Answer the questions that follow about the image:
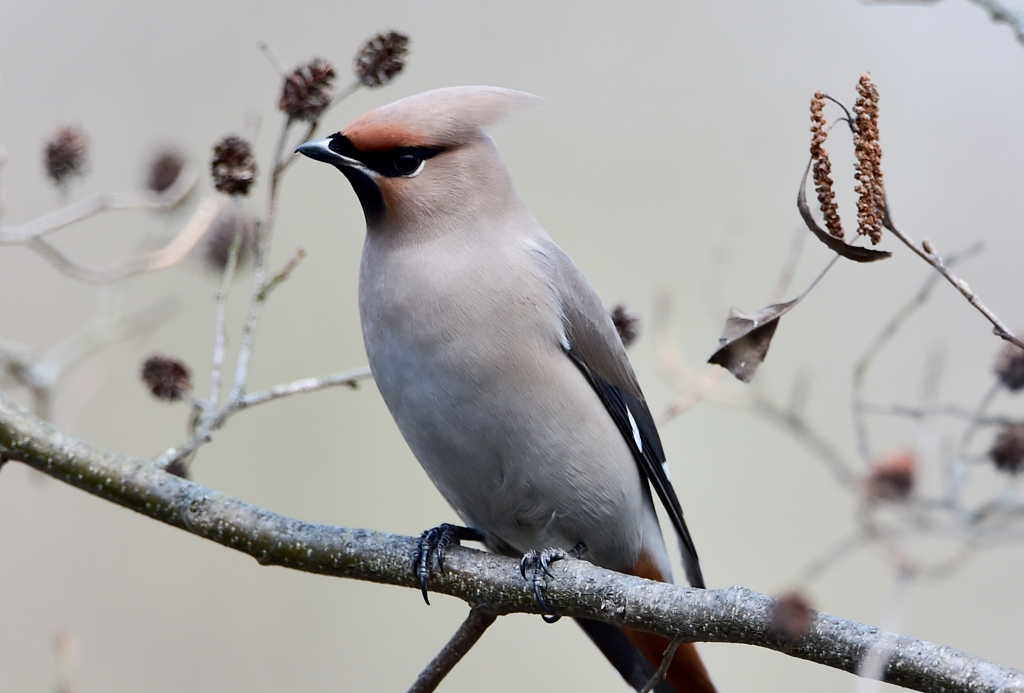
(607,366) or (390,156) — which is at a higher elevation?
(390,156)

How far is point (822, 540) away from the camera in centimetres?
548

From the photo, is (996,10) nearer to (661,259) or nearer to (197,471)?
(661,259)

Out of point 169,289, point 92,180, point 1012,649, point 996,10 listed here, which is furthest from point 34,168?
point 1012,649

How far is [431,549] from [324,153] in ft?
3.19

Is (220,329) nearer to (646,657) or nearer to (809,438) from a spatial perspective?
(809,438)

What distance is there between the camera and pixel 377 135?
2814 mm

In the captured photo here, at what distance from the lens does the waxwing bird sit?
109 inches

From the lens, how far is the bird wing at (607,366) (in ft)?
9.94

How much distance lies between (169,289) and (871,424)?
349cm

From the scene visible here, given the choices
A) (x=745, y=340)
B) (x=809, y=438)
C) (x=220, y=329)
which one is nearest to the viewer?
(x=745, y=340)

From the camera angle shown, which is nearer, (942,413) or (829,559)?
(829,559)

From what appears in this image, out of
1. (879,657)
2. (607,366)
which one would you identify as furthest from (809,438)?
(879,657)

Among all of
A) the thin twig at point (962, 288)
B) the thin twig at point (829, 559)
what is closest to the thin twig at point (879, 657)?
the thin twig at point (829, 559)

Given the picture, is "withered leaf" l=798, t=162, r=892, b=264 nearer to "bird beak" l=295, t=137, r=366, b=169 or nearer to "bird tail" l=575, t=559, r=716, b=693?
"bird beak" l=295, t=137, r=366, b=169
